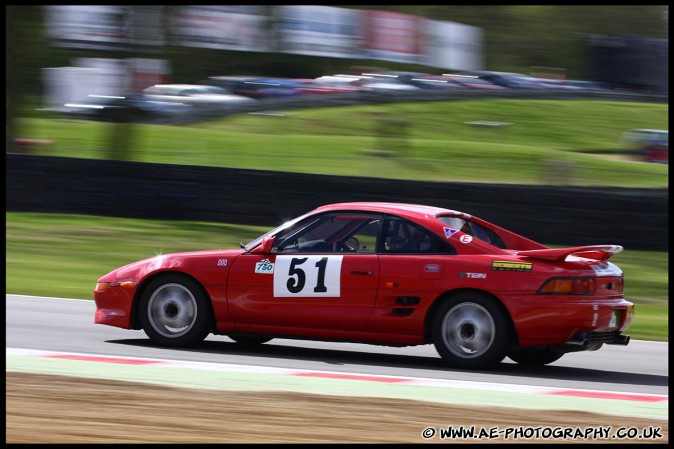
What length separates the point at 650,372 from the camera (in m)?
8.66

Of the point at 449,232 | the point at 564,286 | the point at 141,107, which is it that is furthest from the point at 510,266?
the point at 141,107

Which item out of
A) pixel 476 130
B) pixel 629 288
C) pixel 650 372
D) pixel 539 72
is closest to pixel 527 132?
pixel 476 130

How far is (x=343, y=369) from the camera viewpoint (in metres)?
7.98

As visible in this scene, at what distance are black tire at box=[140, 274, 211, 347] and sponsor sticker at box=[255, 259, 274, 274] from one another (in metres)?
0.50

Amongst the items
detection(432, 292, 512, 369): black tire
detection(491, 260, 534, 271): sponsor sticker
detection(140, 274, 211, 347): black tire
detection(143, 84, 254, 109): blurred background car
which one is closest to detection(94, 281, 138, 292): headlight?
detection(140, 274, 211, 347): black tire

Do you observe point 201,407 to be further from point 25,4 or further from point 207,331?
point 25,4

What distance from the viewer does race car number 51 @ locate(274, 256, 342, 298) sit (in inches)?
325

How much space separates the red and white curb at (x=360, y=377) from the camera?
724 cm

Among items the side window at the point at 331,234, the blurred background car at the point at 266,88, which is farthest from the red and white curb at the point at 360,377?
the blurred background car at the point at 266,88

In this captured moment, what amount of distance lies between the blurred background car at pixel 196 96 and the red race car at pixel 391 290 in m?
30.7

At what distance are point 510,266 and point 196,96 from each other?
33484mm

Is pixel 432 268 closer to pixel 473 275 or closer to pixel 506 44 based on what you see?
pixel 473 275

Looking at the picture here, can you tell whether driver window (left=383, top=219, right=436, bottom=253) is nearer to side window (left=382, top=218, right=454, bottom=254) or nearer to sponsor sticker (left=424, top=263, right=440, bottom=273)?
side window (left=382, top=218, right=454, bottom=254)

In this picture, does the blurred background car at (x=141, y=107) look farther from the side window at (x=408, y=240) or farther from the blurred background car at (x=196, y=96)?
the side window at (x=408, y=240)
